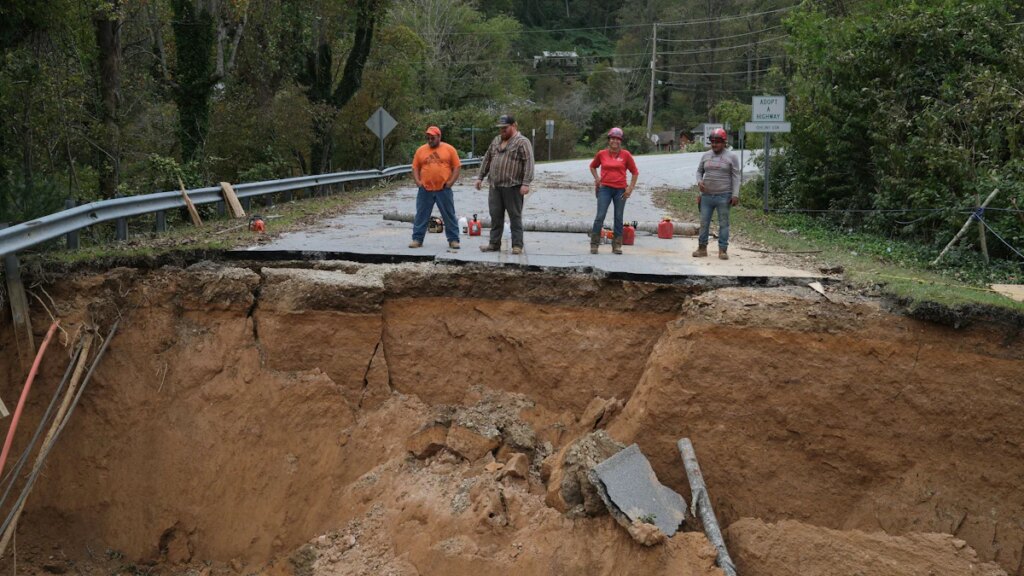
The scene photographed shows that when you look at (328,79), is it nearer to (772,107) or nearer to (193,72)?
(193,72)

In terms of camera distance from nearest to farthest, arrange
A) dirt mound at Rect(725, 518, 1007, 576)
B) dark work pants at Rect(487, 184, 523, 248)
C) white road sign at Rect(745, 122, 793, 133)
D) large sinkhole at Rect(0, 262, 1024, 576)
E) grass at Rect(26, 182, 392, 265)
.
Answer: dirt mound at Rect(725, 518, 1007, 576) → large sinkhole at Rect(0, 262, 1024, 576) → grass at Rect(26, 182, 392, 265) → dark work pants at Rect(487, 184, 523, 248) → white road sign at Rect(745, 122, 793, 133)

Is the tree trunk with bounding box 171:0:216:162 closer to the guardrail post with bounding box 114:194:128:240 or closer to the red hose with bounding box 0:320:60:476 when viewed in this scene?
the guardrail post with bounding box 114:194:128:240

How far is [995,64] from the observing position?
14.2 metres

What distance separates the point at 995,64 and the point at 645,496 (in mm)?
11676

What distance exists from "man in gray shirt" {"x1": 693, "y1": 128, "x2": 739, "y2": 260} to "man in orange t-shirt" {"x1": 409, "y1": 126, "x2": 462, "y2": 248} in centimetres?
295

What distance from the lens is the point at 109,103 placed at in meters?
17.6

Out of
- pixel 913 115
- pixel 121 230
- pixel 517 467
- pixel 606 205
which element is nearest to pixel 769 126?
pixel 913 115

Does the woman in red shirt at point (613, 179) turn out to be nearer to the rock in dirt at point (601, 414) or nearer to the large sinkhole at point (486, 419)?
the large sinkhole at point (486, 419)

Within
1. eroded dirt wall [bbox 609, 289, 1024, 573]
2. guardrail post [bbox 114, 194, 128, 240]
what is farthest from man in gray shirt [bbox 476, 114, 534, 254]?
guardrail post [bbox 114, 194, 128, 240]

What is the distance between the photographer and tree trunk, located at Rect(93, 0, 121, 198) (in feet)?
57.1

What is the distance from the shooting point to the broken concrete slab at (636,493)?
673cm

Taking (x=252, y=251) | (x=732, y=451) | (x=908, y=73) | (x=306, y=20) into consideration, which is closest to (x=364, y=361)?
(x=252, y=251)

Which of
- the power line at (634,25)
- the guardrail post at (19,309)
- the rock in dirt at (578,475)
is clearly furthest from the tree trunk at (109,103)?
the power line at (634,25)

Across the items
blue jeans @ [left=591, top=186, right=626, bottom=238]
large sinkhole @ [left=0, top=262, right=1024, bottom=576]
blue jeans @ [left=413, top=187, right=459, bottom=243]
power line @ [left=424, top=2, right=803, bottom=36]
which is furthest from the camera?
power line @ [left=424, top=2, right=803, bottom=36]
